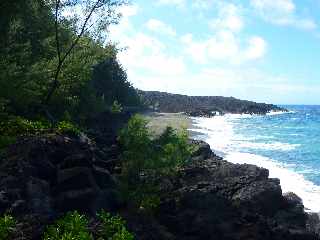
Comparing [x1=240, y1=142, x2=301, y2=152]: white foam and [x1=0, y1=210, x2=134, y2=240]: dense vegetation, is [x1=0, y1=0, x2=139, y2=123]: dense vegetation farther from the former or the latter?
[x1=240, y1=142, x2=301, y2=152]: white foam

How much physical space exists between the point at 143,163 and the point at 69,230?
6.75 m

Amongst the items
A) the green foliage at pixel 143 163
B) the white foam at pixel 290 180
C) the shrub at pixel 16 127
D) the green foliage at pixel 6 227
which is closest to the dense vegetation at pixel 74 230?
the green foliage at pixel 6 227

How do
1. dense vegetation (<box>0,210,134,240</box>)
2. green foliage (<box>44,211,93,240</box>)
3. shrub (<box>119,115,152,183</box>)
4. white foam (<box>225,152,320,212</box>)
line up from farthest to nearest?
white foam (<box>225,152,320,212</box>)
shrub (<box>119,115,152,183</box>)
dense vegetation (<box>0,210,134,240</box>)
green foliage (<box>44,211,93,240</box>)

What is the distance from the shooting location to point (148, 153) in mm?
18141

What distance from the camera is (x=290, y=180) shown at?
33.2 m

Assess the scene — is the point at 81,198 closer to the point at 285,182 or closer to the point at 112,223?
the point at 112,223

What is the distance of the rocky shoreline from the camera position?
561 inches

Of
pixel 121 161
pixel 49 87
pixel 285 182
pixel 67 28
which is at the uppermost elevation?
pixel 67 28

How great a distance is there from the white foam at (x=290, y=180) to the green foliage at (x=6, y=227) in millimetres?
16857

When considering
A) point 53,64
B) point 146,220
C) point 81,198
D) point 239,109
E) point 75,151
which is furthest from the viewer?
point 239,109

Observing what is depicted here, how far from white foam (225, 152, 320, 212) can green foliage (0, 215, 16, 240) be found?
55.3 ft

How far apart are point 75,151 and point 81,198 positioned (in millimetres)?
3032

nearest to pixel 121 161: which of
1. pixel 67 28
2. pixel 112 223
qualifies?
pixel 112 223

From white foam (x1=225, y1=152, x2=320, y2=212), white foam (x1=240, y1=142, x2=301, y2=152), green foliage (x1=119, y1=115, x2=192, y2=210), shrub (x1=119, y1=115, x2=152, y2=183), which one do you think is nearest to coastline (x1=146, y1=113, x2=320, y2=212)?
white foam (x1=225, y1=152, x2=320, y2=212)
